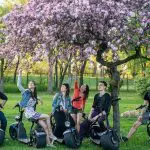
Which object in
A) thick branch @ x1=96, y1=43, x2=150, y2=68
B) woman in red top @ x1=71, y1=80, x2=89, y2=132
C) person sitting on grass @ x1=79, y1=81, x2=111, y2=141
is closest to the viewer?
thick branch @ x1=96, y1=43, x2=150, y2=68

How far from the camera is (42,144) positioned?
37.0 feet

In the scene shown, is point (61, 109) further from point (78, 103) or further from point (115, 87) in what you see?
point (115, 87)

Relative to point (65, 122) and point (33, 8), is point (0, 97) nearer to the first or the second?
point (65, 122)

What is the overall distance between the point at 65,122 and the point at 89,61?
2.07m

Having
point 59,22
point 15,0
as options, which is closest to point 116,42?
point 59,22

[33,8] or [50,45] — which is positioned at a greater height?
[33,8]

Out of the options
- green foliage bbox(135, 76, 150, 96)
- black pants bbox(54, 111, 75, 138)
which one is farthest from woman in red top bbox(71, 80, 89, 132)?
green foliage bbox(135, 76, 150, 96)

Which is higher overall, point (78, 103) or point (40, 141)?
point (78, 103)

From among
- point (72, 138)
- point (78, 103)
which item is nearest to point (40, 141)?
point (72, 138)

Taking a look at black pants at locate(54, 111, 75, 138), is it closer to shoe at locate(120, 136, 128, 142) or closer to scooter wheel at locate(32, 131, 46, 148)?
scooter wheel at locate(32, 131, 46, 148)

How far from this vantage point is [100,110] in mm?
11672

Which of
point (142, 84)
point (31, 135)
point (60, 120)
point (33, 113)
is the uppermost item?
point (142, 84)

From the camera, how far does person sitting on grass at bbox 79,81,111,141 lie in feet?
37.6

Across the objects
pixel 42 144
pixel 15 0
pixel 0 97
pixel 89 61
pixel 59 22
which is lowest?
pixel 42 144
